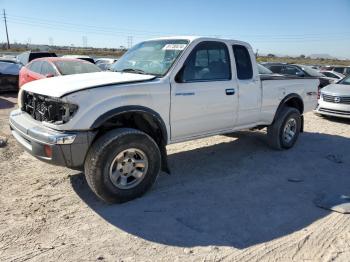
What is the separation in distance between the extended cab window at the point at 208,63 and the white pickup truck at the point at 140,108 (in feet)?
0.05

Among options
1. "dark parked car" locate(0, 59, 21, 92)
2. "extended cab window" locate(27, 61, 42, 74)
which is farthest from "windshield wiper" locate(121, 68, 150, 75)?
"dark parked car" locate(0, 59, 21, 92)

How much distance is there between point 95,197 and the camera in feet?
14.8

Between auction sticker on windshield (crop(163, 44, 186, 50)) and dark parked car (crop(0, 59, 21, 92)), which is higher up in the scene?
auction sticker on windshield (crop(163, 44, 186, 50))

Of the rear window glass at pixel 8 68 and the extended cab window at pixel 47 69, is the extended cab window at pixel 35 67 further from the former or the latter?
the rear window glass at pixel 8 68

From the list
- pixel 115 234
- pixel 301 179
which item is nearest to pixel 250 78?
pixel 301 179

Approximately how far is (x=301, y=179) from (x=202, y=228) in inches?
91.2

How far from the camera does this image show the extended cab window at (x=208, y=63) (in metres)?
4.97

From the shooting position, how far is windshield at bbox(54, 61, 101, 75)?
10380mm

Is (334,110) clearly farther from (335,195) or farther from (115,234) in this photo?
(115,234)

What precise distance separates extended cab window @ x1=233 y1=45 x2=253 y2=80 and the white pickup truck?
0.05 feet

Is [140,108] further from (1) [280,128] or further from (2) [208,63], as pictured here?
(1) [280,128]

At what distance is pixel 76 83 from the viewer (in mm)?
4246

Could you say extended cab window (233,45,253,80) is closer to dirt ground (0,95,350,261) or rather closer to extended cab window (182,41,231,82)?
extended cab window (182,41,231,82)

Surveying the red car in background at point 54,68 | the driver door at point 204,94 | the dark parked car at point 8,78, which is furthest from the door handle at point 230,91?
the dark parked car at point 8,78
